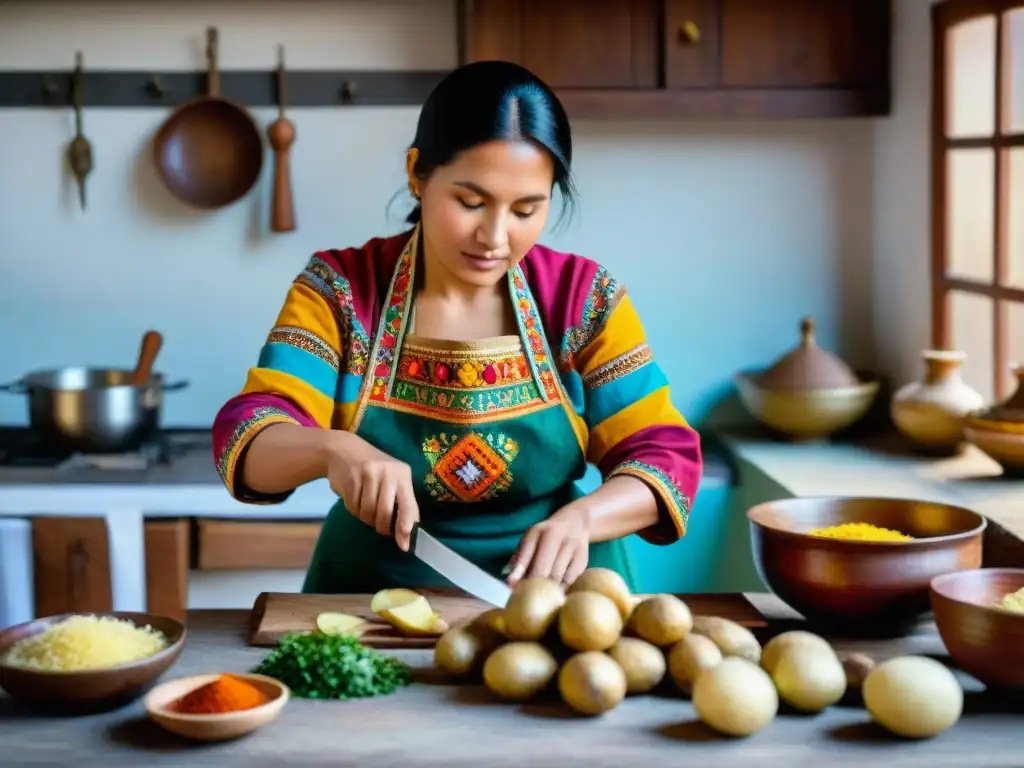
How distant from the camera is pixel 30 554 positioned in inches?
104

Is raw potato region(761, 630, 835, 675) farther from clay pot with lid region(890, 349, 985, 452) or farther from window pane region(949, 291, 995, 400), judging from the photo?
window pane region(949, 291, 995, 400)

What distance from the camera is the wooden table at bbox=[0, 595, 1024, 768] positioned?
1033 mm

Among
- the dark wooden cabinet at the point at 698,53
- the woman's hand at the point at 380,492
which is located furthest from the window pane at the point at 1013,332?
the woman's hand at the point at 380,492

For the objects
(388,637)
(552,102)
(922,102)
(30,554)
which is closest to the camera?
(388,637)

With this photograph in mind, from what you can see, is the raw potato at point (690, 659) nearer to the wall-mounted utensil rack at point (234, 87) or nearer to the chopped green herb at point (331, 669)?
the chopped green herb at point (331, 669)

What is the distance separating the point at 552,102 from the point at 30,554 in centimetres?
165

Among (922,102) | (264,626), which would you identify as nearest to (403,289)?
(264,626)

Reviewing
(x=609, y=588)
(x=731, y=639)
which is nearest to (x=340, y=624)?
(x=609, y=588)

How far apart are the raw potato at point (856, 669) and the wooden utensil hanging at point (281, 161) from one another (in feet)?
6.98

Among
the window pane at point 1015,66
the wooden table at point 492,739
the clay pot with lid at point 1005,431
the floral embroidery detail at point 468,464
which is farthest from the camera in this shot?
the window pane at point 1015,66

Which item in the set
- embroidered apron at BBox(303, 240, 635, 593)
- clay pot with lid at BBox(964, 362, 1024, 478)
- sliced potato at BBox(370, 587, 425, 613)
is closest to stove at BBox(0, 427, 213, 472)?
embroidered apron at BBox(303, 240, 635, 593)

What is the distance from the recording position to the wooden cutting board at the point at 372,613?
1.33 m

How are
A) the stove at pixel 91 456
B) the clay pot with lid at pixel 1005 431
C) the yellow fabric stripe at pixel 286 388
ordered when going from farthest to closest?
the stove at pixel 91 456, the clay pot with lid at pixel 1005 431, the yellow fabric stripe at pixel 286 388

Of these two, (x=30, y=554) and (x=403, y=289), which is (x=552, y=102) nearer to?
(x=403, y=289)
